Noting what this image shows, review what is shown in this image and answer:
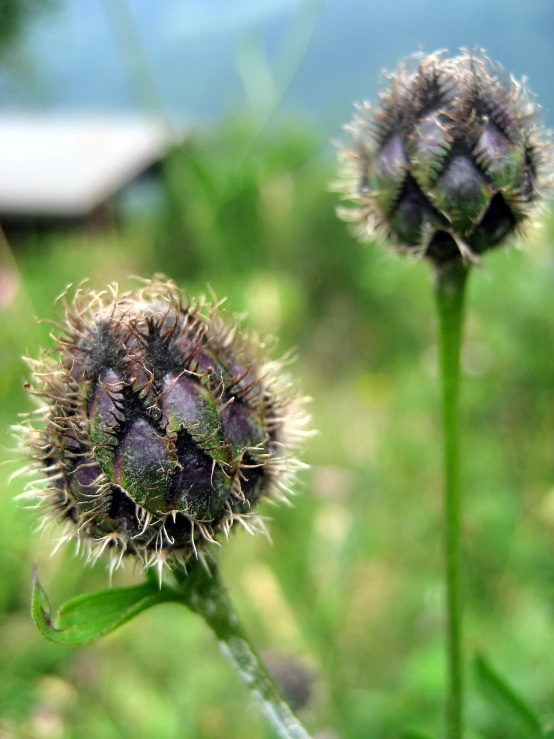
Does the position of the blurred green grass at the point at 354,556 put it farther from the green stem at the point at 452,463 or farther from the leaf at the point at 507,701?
the leaf at the point at 507,701

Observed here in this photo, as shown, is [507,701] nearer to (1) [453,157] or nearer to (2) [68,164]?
(1) [453,157]

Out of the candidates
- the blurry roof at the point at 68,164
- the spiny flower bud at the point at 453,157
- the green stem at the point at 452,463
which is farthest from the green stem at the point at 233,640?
the blurry roof at the point at 68,164

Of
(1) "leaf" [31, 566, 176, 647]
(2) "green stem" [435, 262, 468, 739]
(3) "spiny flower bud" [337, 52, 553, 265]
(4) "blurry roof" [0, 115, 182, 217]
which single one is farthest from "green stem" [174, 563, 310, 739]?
(4) "blurry roof" [0, 115, 182, 217]

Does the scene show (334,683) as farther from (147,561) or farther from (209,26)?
(209,26)

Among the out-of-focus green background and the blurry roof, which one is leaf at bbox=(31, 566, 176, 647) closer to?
the out-of-focus green background

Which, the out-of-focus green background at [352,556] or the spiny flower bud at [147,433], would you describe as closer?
the spiny flower bud at [147,433]

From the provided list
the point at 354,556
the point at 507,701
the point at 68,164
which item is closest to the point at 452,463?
the point at 507,701
